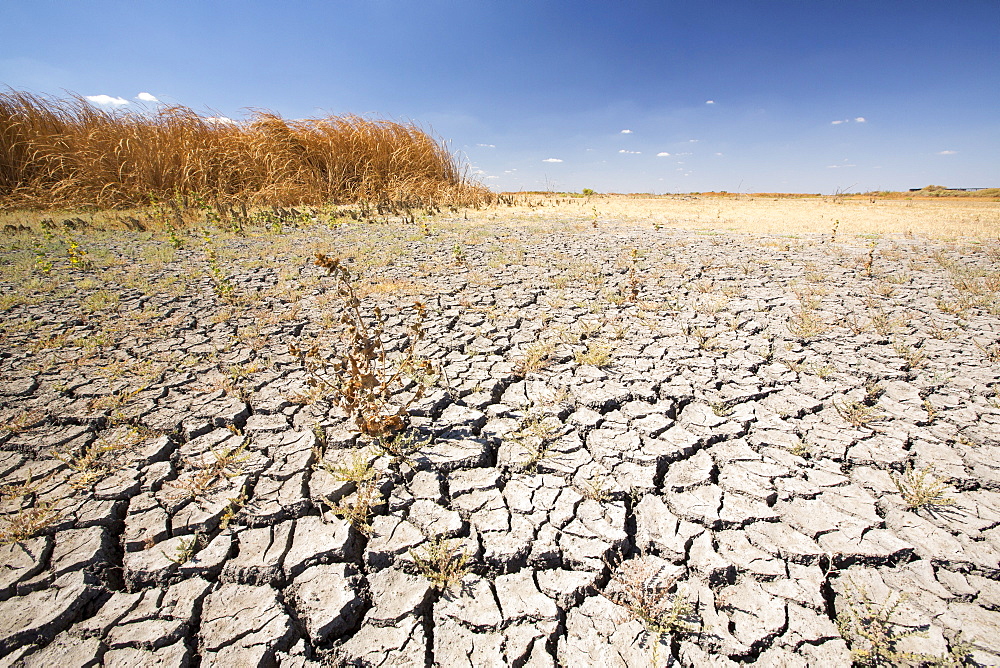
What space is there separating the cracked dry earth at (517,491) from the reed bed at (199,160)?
17.5 feet

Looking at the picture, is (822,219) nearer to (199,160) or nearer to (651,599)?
(651,599)

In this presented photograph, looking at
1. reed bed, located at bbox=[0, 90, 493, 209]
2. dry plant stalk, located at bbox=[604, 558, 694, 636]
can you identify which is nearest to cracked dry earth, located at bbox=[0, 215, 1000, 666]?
dry plant stalk, located at bbox=[604, 558, 694, 636]

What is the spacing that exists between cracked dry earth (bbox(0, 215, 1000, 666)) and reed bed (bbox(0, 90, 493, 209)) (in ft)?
Answer: 17.5

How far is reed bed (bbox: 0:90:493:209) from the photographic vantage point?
6812 mm

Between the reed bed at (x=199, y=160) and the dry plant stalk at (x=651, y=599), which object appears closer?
the dry plant stalk at (x=651, y=599)

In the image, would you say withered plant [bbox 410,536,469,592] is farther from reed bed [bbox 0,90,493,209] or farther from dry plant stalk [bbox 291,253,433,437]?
reed bed [bbox 0,90,493,209]

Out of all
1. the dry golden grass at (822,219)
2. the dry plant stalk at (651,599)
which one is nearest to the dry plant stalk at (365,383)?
the dry plant stalk at (651,599)

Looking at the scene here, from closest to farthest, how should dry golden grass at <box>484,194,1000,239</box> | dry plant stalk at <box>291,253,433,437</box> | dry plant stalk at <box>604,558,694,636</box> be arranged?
dry plant stalk at <box>604,558,694,636</box> < dry plant stalk at <box>291,253,433,437</box> < dry golden grass at <box>484,194,1000,239</box>

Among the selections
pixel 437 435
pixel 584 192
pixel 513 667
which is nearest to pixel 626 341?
pixel 437 435

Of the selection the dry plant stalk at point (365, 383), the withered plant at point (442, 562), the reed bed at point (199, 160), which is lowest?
the withered plant at point (442, 562)

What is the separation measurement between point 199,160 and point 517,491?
8304 mm

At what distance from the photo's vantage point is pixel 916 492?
1.46 metres

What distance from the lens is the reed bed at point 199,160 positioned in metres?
6.81

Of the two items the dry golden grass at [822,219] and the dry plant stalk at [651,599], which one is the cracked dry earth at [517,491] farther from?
the dry golden grass at [822,219]
